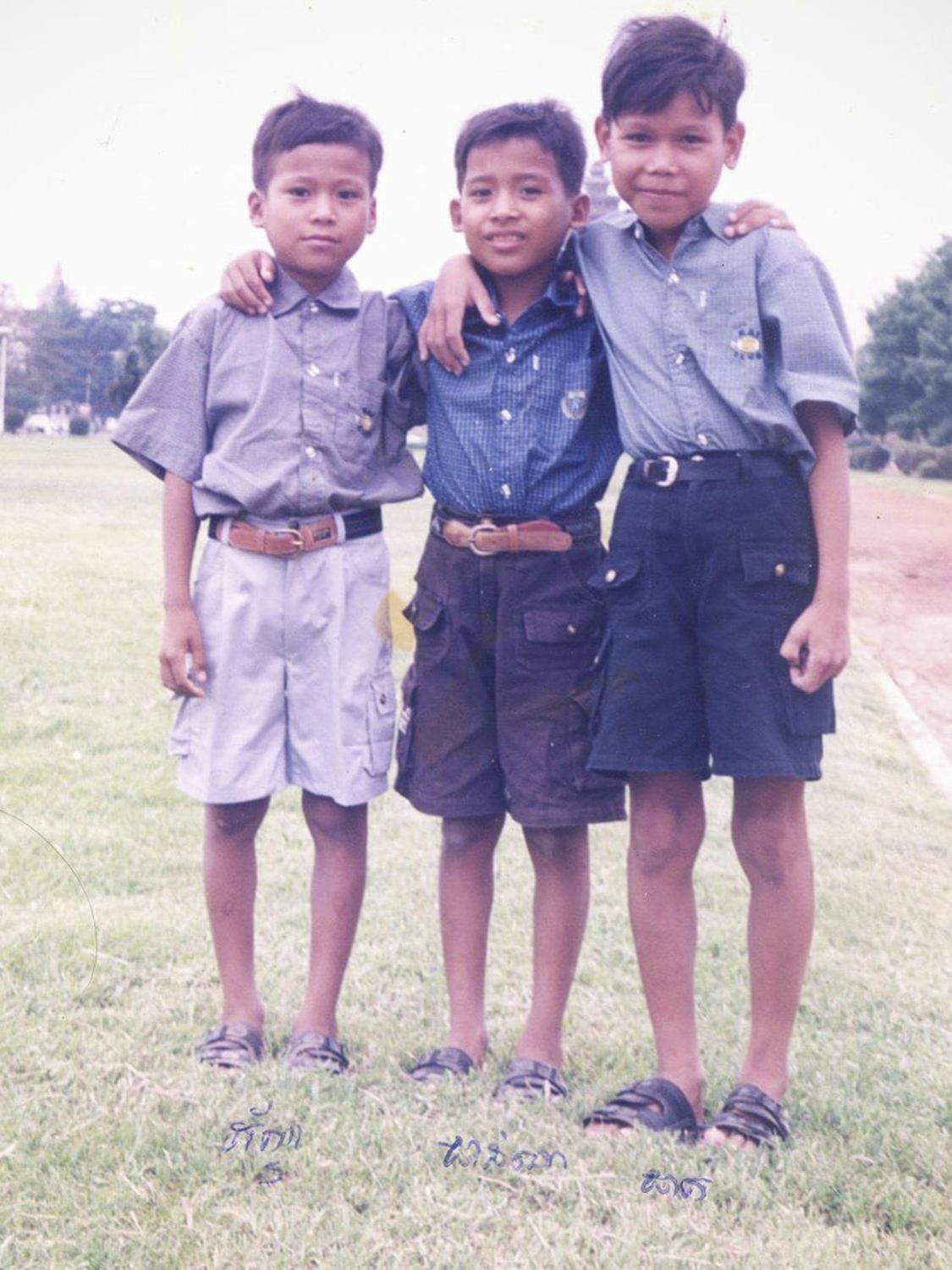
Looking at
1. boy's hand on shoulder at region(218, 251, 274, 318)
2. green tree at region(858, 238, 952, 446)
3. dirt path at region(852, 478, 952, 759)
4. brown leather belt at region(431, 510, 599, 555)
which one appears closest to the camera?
brown leather belt at region(431, 510, 599, 555)

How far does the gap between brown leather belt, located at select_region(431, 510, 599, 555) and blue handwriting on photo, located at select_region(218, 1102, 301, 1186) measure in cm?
108

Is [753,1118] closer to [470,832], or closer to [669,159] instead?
[470,832]

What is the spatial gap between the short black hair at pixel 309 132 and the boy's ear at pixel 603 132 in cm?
47

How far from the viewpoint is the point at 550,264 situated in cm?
263

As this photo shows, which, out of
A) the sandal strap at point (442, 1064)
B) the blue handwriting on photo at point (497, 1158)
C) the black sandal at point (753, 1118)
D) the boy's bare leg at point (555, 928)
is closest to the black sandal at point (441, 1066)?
the sandal strap at point (442, 1064)

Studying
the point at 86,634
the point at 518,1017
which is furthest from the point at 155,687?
the point at 518,1017

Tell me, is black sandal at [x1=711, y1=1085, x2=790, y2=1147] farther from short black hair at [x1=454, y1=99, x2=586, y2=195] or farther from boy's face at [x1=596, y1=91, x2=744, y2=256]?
short black hair at [x1=454, y1=99, x2=586, y2=195]

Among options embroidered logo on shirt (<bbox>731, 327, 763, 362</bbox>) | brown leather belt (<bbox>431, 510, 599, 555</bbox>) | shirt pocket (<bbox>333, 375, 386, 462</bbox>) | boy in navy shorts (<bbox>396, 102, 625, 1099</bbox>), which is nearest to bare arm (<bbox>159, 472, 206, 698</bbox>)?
shirt pocket (<bbox>333, 375, 386, 462</bbox>)

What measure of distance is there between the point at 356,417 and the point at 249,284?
333 millimetres

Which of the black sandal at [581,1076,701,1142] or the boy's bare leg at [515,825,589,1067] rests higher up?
the boy's bare leg at [515,825,589,1067]

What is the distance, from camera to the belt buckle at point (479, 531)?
99.8 inches

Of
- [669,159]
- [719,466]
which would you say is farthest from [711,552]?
[669,159]

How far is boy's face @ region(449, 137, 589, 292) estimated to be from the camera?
2.53 m

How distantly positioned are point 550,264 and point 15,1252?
1.93 m
